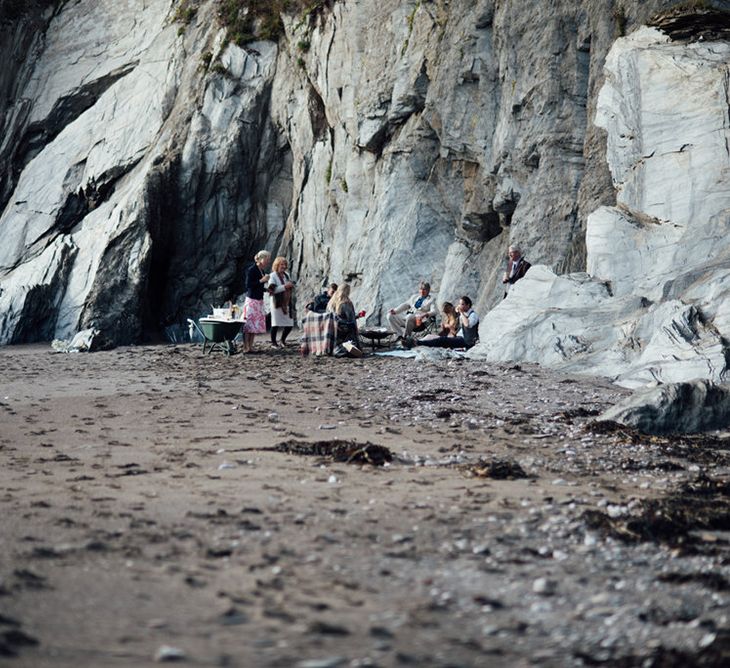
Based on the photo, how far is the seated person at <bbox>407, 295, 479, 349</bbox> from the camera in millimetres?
22688

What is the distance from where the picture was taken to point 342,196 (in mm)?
36375

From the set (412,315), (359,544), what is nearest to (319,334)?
(412,315)

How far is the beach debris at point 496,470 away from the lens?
848 centimetres

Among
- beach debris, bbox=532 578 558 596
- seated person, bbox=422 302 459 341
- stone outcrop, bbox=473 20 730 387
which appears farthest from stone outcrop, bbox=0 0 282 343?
beach debris, bbox=532 578 558 596

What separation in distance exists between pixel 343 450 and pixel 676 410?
440cm

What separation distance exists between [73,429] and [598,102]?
1664 centimetres

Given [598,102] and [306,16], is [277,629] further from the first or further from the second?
[306,16]

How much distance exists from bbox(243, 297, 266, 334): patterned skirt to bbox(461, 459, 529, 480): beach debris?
1341 cm

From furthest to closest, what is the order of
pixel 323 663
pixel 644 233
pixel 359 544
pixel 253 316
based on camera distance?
pixel 253 316 → pixel 644 233 → pixel 359 544 → pixel 323 663

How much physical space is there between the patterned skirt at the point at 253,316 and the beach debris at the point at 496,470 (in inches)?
528

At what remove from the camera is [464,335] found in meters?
22.8

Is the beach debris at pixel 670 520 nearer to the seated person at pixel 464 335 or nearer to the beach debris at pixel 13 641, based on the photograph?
the beach debris at pixel 13 641

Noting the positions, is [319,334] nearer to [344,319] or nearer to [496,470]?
[344,319]

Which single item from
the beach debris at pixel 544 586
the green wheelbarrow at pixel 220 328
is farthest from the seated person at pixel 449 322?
the beach debris at pixel 544 586
